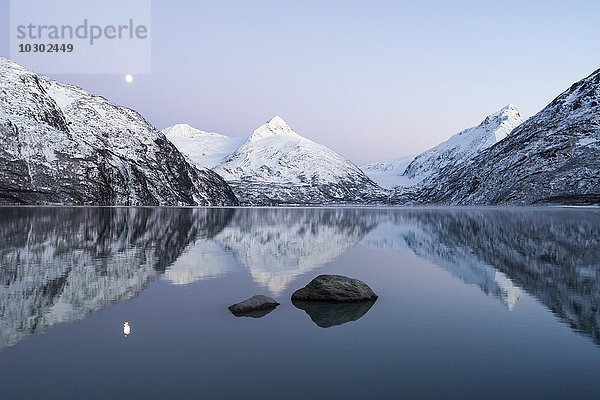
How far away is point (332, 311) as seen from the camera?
22.0 meters

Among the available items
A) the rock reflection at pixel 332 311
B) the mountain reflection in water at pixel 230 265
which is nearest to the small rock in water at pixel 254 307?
the rock reflection at pixel 332 311

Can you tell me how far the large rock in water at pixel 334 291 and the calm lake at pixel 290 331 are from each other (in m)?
1.05

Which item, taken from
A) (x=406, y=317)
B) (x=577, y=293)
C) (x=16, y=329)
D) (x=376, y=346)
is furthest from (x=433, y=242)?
(x=16, y=329)

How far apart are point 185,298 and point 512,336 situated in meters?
14.8

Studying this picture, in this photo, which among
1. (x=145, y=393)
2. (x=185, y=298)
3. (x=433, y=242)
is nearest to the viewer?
(x=145, y=393)

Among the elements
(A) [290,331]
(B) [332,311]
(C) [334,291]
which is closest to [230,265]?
(C) [334,291]

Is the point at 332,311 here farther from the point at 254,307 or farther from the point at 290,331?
the point at 290,331

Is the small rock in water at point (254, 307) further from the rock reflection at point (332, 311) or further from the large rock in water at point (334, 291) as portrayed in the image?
the large rock in water at point (334, 291)

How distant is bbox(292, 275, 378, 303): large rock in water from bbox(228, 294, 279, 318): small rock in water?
1.86 m

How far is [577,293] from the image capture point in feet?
83.8

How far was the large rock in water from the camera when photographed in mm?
23828

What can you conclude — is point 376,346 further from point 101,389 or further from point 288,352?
point 101,389

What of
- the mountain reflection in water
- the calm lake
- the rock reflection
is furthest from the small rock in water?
the mountain reflection in water

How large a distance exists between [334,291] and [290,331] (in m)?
5.70
